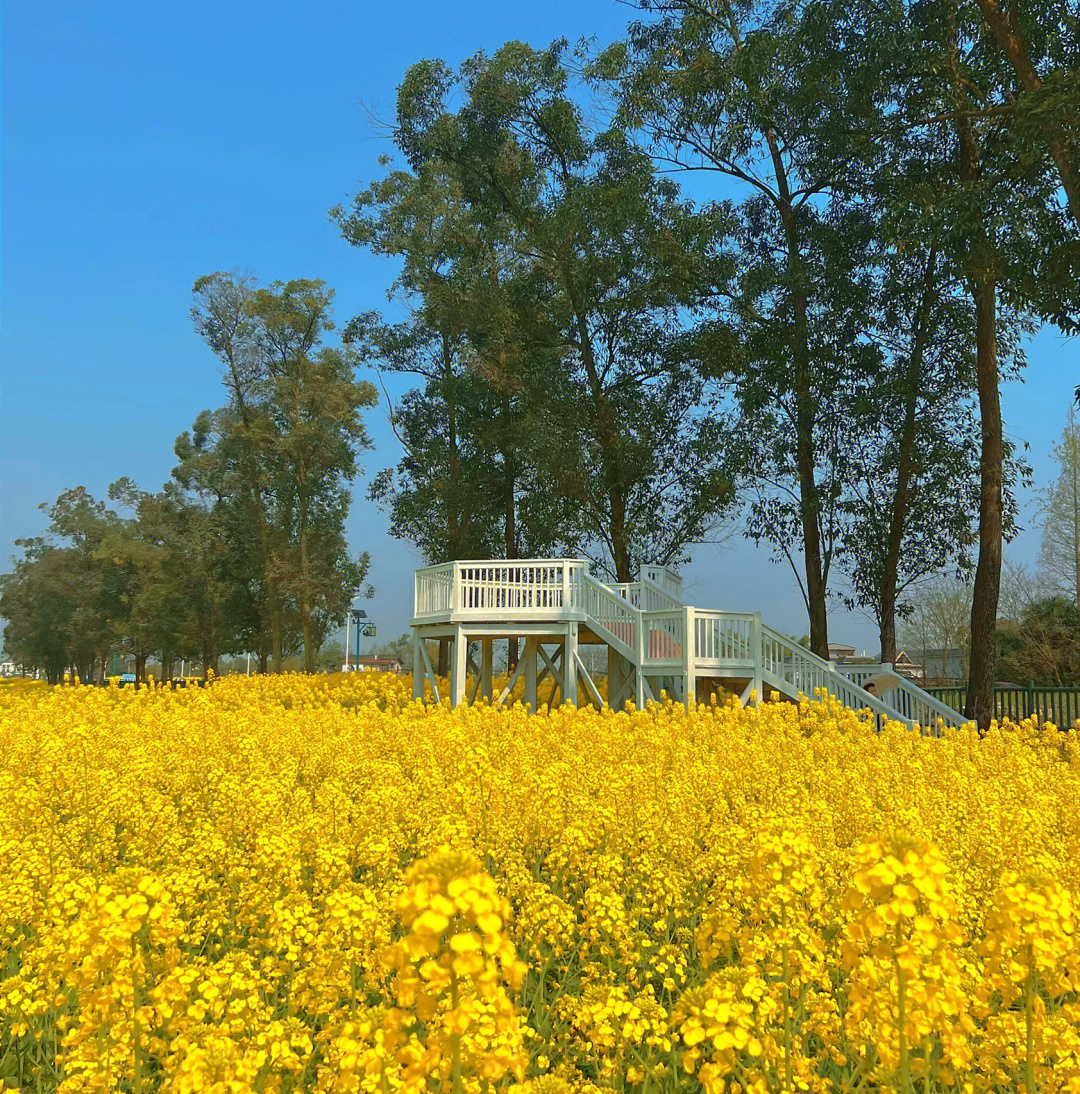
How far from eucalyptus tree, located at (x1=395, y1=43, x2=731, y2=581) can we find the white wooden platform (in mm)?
2615

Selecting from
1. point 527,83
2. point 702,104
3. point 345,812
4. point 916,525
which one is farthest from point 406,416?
point 345,812

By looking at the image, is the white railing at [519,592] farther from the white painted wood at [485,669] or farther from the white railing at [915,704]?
the white railing at [915,704]

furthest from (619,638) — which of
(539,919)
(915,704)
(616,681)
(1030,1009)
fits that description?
(1030,1009)

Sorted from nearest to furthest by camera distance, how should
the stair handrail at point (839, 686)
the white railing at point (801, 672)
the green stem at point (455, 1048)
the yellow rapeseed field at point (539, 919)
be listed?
1. the green stem at point (455, 1048)
2. the yellow rapeseed field at point (539, 919)
3. the stair handrail at point (839, 686)
4. the white railing at point (801, 672)

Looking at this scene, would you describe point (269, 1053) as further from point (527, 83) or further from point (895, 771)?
point (527, 83)

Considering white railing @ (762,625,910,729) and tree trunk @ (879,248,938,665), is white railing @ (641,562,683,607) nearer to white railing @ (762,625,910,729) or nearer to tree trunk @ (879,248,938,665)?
tree trunk @ (879,248,938,665)

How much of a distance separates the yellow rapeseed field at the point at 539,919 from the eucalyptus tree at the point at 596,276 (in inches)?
560

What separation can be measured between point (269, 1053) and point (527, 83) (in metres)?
25.3

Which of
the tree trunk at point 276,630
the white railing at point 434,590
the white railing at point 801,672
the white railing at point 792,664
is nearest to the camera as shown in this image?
the white railing at point 801,672

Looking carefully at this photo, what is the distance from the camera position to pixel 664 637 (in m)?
17.4

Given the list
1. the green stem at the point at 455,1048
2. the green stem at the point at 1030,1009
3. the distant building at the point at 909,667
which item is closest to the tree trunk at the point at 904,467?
the green stem at the point at 1030,1009

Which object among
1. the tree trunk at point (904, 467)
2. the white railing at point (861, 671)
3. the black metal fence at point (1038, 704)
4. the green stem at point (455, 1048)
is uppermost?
the tree trunk at point (904, 467)

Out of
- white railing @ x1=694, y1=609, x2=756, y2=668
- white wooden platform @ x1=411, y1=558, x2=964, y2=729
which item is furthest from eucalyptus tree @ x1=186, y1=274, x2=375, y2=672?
white railing @ x1=694, y1=609, x2=756, y2=668

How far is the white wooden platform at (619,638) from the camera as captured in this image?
53.3ft
